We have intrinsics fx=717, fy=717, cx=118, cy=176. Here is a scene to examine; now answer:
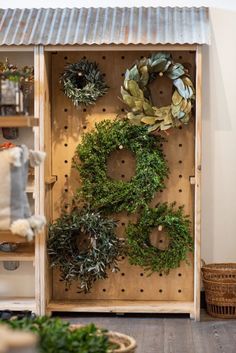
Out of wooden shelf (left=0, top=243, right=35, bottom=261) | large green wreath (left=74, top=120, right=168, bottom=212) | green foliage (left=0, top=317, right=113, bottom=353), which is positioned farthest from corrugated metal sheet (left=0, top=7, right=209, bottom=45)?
green foliage (left=0, top=317, right=113, bottom=353)

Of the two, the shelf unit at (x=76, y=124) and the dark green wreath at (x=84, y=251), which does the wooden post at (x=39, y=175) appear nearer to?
the shelf unit at (x=76, y=124)

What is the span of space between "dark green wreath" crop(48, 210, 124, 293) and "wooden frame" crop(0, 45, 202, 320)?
11 centimetres

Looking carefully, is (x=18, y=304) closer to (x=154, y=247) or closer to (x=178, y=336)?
(x=154, y=247)

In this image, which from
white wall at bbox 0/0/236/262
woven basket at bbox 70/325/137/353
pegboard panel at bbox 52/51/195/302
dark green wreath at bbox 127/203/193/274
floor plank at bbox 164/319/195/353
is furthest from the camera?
white wall at bbox 0/0/236/262

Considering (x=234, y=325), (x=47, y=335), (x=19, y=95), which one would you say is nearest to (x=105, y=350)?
(x=47, y=335)

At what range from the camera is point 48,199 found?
5.13m

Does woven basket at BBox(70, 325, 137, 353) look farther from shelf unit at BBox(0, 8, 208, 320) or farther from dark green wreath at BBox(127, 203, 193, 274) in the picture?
dark green wreath at BBox(127, 203, 193, 274)

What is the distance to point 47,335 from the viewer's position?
257cm

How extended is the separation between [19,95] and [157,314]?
2.56 metres

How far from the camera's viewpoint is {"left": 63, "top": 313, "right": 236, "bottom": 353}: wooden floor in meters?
4.29

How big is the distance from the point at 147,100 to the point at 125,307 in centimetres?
147

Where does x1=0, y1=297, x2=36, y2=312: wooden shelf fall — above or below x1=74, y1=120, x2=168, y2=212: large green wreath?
below

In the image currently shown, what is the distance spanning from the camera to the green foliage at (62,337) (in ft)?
8.29

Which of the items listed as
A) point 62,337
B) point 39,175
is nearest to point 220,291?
point 39,175
